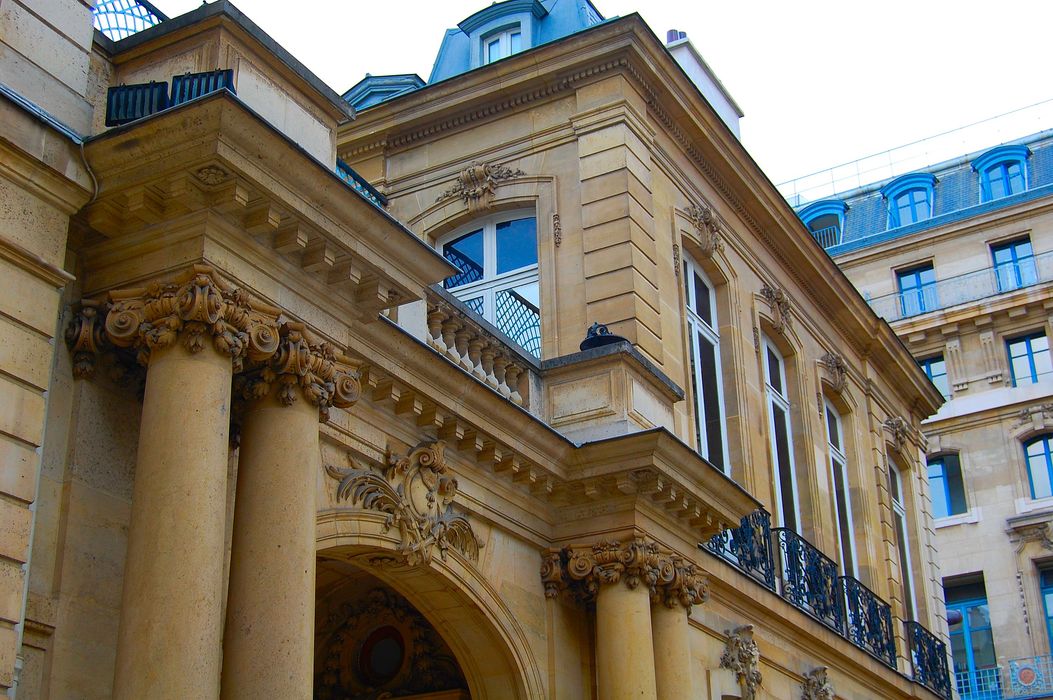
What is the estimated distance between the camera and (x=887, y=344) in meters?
22.9

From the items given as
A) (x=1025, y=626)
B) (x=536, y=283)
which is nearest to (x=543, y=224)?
(x=536, y=283)

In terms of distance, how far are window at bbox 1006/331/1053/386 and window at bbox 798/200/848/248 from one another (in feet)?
24.5

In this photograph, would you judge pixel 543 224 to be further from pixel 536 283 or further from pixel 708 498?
pixel 708 498

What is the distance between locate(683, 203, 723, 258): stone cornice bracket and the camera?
55.8 ft

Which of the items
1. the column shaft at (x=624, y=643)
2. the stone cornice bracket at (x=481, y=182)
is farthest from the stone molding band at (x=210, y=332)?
the stone cornice bracket at (x=481, y=182)

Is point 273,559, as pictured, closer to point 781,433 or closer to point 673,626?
point 673,626

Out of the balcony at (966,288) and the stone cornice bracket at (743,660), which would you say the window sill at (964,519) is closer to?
the balcony at (966,288)

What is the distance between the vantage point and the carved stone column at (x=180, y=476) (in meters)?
7.63

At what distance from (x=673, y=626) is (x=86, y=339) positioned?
6501 mm

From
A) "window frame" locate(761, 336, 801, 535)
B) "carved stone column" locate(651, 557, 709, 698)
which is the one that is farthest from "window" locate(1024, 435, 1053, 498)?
"carved stone column" locate(651, 557, 709, 698)

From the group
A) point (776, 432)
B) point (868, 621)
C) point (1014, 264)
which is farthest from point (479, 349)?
point (1014, 264)

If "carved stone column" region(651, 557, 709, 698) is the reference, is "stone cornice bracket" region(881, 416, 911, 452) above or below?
above

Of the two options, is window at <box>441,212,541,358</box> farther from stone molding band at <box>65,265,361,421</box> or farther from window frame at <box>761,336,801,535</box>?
stone molding band at <box>65,265,361,421</box>

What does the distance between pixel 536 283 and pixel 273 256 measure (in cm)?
664
